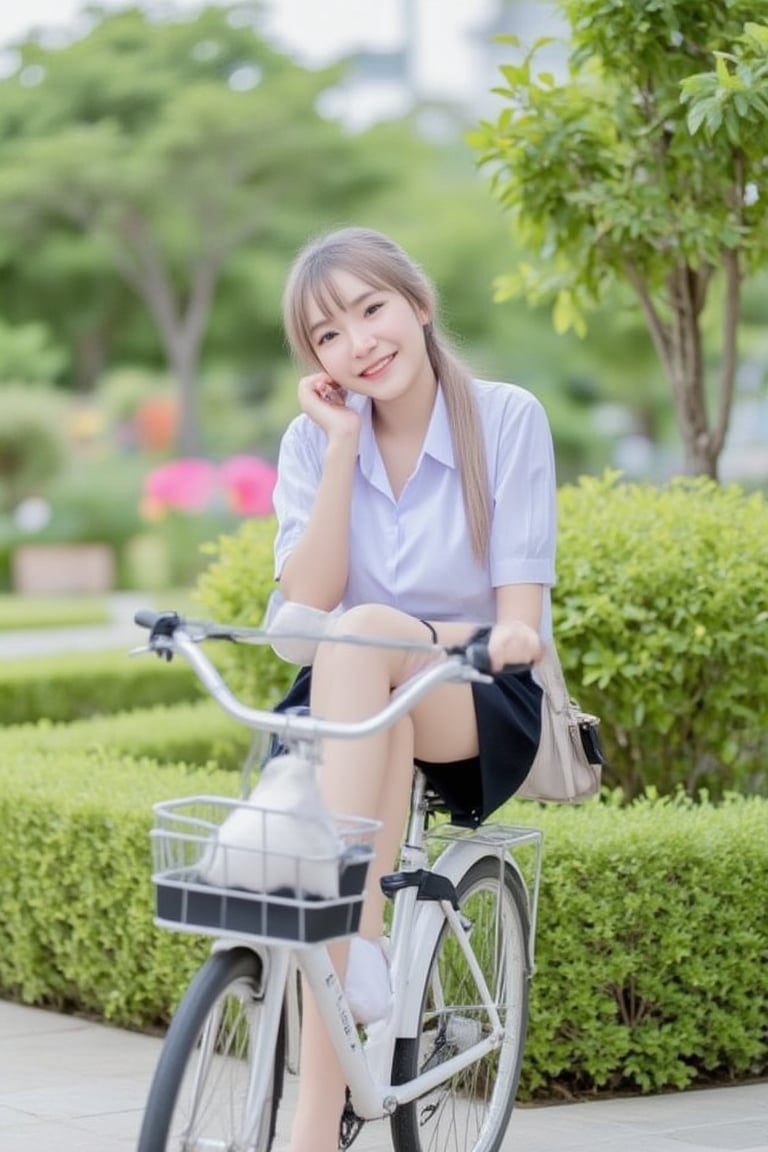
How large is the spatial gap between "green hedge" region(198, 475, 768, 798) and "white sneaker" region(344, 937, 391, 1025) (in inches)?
75.8

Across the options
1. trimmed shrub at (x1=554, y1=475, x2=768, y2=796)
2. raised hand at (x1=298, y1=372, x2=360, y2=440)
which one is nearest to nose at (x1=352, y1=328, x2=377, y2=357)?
raised hand at (x1=298, y1=372, x2=360, y2=440)

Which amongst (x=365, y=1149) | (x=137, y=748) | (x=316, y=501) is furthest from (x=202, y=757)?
(x=316, y=501)

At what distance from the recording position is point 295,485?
10.5 ft

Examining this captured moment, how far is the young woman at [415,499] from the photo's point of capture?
3080mm

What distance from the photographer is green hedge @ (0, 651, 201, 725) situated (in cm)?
882

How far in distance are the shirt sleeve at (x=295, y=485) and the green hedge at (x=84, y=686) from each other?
5.47m

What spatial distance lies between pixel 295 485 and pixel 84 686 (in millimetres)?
5904

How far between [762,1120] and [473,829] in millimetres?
988

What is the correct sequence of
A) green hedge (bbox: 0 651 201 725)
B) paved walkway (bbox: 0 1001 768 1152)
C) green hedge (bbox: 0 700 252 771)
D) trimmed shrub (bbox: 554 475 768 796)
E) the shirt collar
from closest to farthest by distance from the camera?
the shirt collar
paved walkway (bbox: 0 1001 768 1152)
trimmed shrub (bbox: 554 475 768 796)
green hedge (bbox: 0 700 252 771)
green hedge (bbox: 0 651 201 725)

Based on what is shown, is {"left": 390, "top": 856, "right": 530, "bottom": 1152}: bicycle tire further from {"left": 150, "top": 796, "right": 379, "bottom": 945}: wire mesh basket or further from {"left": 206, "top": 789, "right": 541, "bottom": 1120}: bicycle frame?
{"left": 150, "top": 796, "right": 379, "bottom": 945}: wire mesh basket

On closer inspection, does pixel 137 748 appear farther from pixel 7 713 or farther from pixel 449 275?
pixel 449 275

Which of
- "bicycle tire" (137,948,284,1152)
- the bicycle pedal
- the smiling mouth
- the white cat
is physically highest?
the smiling mouth

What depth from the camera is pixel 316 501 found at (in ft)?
10.3

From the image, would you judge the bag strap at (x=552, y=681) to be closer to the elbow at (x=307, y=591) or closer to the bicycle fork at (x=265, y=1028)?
the elbow at (x=307, y=591)
